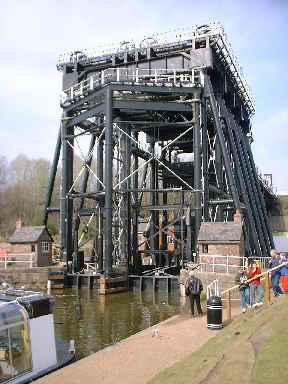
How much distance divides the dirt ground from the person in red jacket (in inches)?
76.1

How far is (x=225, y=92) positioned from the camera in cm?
3803

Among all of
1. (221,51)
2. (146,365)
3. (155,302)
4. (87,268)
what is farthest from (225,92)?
(146,365)

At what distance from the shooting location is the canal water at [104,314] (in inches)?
637

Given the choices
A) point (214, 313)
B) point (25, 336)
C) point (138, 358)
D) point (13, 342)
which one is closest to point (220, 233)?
point (214, 313)

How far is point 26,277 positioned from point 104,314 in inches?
408

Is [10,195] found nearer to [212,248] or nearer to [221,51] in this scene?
[221,51]

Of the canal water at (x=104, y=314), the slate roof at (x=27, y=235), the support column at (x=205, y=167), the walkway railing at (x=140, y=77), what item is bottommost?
the canal water at (x=104, y=314)

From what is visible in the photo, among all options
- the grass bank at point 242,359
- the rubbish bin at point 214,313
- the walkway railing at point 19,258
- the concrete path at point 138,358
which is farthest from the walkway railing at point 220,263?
the grass bank at point 242,359

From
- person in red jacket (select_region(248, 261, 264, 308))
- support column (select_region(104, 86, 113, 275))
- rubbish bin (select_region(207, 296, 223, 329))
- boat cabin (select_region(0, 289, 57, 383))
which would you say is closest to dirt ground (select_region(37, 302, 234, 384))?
rubbish bin (select_region(207, 296, 223, 329))

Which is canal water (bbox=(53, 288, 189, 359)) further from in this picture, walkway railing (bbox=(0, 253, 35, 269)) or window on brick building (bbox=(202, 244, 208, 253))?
walkway railing (bbox=(0, 253, 35, 269))

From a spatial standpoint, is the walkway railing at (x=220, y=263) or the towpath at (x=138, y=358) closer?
the towpath at (x=138, y=358)

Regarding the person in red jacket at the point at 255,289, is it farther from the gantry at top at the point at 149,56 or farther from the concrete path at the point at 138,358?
the gantry at top at the point at 149,56

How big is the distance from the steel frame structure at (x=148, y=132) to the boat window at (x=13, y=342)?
59.7 feet

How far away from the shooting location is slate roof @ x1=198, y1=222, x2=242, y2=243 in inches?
1005
